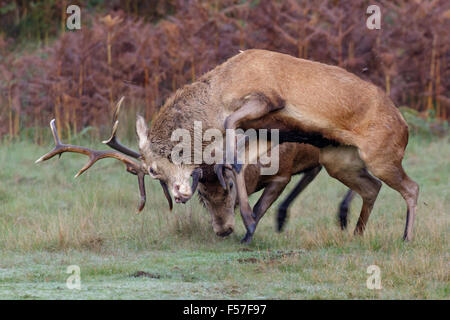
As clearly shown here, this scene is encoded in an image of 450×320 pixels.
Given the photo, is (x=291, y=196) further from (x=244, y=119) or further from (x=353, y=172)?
(x=244, y=119)

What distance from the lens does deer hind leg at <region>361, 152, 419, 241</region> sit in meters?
8.48

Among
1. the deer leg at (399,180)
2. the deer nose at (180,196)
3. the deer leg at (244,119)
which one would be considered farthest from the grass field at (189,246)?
the deer nose at (180,196)

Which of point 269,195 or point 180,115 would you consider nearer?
point 180,115

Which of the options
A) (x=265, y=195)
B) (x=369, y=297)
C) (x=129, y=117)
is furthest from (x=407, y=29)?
(x=369, y=297)

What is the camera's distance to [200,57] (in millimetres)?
15219

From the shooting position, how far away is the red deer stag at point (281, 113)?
8.05 metres

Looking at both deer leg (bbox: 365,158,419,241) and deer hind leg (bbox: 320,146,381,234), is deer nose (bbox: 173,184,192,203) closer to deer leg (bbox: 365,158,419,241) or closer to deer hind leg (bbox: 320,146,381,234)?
deer hind leg (bbox: 320,146,381,234)

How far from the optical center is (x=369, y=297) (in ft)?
20.1

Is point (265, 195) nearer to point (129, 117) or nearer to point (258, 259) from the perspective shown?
point (258, 259)

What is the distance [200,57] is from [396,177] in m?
7.24

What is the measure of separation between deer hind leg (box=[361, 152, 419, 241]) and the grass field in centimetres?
20

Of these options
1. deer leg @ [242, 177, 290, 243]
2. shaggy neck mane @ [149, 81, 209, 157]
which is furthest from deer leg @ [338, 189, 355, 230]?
shaggy neck mane @ [149, 81, 209, 157]

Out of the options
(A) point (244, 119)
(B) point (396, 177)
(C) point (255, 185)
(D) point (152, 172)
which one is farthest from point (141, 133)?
(B) point (396, 177)

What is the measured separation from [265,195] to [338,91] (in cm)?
161
